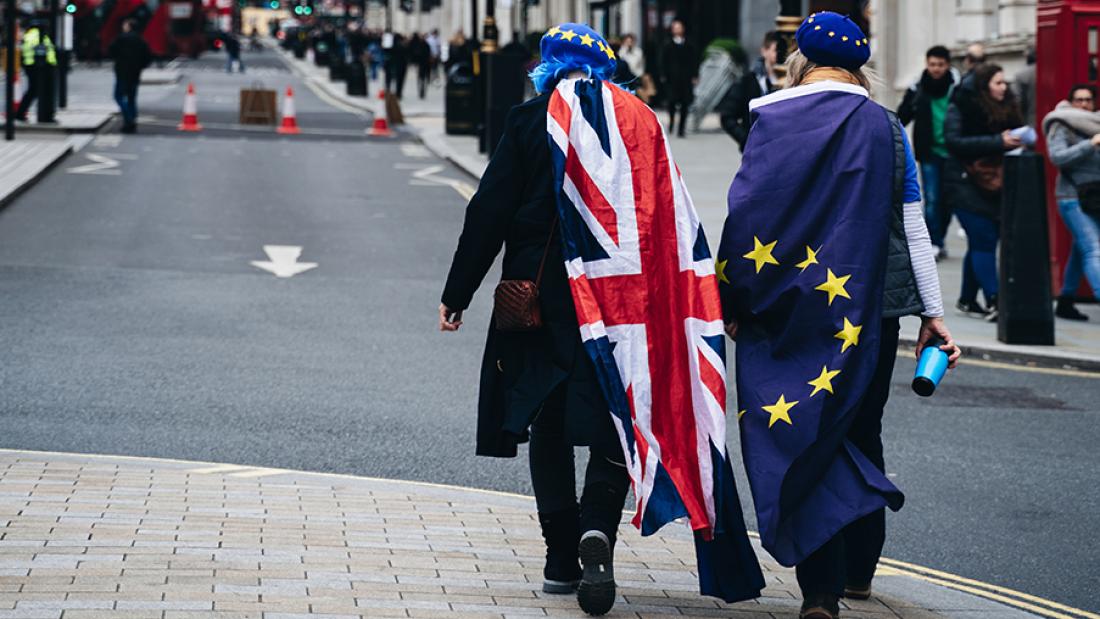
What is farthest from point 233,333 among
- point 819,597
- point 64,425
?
point 819,597

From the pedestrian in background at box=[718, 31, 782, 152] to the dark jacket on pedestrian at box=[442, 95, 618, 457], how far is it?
9.31m

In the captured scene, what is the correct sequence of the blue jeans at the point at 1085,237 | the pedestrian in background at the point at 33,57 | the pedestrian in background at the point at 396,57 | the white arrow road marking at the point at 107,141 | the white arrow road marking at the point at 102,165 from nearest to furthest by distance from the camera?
the blue jeans at the point at 1085,237 → the white arrow road marking at the point at 102,165 → the white arrow road marking at the point at 107,141 → the pedestrian in background at the point at 33,57 → the pedestrian in background at the point at 396,57

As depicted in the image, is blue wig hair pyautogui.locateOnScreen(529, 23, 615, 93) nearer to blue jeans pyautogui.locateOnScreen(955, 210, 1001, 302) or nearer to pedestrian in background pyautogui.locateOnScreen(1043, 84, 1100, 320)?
pedestrian in background pyautogui.locateOnScreen(1043, 84, 1100, 320)

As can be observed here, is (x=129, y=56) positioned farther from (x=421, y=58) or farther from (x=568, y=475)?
(x=568, y=475)

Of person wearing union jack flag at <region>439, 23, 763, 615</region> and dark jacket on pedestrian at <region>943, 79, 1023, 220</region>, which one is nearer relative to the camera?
person wearing union jack flag at <region>439, 23, 763, 615</region>

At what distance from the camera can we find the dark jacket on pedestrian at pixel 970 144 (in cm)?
1298

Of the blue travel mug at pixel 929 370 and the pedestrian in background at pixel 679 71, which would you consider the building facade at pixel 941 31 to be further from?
the blue travel mug at pixel 929 370

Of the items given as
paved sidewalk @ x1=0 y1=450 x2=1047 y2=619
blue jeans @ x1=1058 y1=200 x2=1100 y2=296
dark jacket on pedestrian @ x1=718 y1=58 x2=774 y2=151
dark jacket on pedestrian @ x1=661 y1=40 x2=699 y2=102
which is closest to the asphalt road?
paved sidewalk @ x1=0 y1=450 x2=1047 y2=619

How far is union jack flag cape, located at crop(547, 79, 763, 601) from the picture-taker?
517cm

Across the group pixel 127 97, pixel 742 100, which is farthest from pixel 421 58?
pixel 742 100

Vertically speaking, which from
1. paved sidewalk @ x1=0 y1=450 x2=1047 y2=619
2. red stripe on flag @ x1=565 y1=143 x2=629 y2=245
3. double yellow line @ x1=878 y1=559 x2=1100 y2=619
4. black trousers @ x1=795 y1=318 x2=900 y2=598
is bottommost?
double yellow line @ x1=878 y1=559 x2=1100 y2=619

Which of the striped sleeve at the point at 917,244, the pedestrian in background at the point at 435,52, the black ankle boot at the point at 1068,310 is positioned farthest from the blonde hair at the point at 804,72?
the pedestrian in background at the point at 435,52

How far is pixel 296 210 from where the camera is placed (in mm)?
19344

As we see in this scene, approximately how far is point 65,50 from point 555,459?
30634mm
